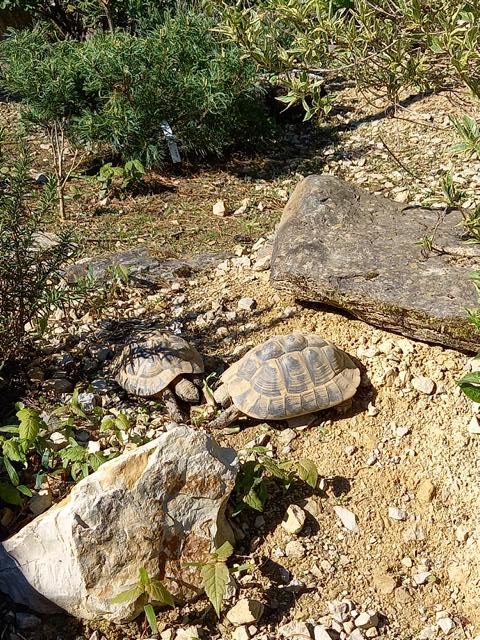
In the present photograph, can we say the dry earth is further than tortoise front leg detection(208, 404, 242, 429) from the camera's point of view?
No

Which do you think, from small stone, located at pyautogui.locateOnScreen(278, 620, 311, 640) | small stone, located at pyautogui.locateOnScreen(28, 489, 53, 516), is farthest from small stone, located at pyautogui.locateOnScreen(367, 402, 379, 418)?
small stone, located at pyautogui.locateOnScreen(28, 489, 53, 516)

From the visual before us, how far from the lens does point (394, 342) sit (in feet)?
12.3

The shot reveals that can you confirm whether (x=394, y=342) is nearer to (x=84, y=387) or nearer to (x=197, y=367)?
(x=197, y=367)

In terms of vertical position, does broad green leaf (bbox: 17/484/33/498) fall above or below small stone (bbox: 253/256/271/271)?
above

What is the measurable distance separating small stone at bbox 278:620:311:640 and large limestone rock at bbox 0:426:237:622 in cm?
35

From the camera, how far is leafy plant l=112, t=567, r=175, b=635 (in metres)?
2.58

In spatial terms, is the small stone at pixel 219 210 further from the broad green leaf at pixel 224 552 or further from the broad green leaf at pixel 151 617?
the broad green leaf at pixel 151 617

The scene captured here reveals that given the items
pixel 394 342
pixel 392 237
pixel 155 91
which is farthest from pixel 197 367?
pixel 155 91

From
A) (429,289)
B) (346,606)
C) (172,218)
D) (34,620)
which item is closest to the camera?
(34,620)

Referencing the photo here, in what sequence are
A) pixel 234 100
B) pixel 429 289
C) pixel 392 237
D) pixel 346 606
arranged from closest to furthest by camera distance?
pixel 346 606
pixel 429 289
pixel 392 237
pixel 234 100

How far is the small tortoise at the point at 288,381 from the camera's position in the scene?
337 centimetres

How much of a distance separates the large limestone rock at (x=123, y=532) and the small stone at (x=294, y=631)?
0.35m

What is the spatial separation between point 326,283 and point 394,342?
17.6 inches

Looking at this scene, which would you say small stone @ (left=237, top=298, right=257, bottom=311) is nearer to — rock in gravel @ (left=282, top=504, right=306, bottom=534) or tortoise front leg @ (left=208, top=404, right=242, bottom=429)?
tortoise front leg @ (left=208, top=404, right=242, bottom=429)
